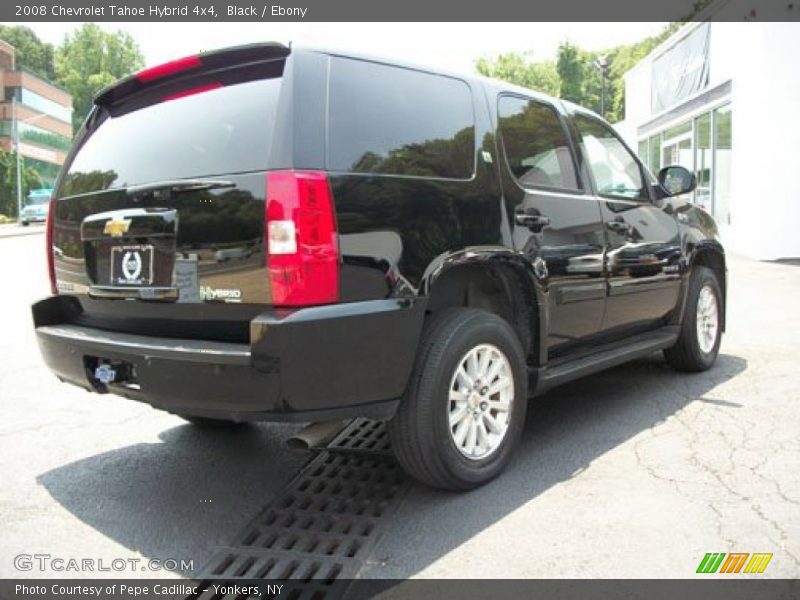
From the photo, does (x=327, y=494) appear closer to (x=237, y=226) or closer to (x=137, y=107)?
(x=237, y=226)

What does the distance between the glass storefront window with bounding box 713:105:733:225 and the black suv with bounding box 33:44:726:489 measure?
13.1 metres

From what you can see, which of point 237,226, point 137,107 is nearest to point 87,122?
point 137,107

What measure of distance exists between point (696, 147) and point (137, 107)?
55.0 ft

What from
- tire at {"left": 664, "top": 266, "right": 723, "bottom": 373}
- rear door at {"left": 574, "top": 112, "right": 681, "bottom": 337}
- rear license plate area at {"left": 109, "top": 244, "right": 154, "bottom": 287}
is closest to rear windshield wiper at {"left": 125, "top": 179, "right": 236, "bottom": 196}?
rear license plate area at {"left": 109, "top": 244, "right": 154, "bottom": 287}

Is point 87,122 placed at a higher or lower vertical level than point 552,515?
higher

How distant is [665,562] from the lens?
2824 mm

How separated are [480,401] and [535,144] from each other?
1.55 metres

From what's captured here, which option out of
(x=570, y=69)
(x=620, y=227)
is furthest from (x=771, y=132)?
(x=570, y=69)

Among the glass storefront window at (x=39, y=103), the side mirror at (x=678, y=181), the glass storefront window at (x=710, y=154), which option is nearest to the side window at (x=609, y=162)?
the side mirror at (x=678, y=181)

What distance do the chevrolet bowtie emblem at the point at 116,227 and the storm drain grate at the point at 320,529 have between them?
1.41m

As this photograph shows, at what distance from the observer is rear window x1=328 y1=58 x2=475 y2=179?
3.08 m

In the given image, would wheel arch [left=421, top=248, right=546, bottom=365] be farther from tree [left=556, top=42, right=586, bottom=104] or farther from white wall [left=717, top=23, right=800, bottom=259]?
tree [left=556, top=42, right=586, bottom=104]

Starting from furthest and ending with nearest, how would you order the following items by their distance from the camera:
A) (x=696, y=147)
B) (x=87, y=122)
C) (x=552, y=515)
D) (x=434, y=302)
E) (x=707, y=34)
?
1. (x=696, y=147)
2. (x=707, y=34)
3. (x=87, y=122)
4. (x=434, y=302)
5. (x=552, y=515)

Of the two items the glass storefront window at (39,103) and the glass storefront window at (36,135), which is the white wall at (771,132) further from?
the glass storefront window at (36,135)
